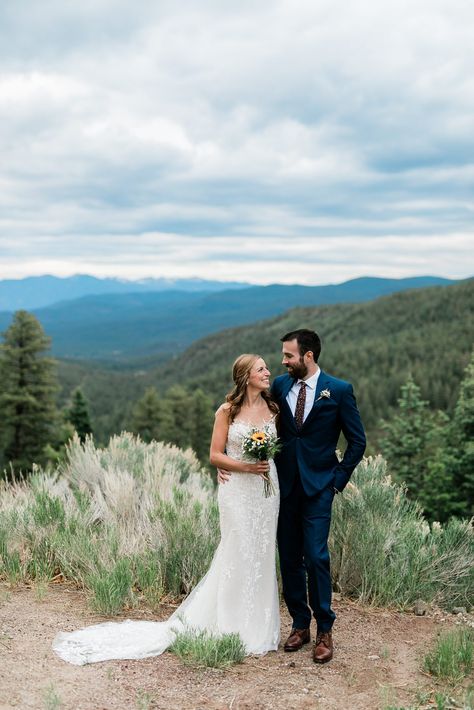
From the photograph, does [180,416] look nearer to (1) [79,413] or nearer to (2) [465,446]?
(1) [79,413]

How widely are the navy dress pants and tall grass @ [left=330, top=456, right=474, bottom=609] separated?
38.3 inches

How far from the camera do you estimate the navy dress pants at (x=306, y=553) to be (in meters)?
4.65

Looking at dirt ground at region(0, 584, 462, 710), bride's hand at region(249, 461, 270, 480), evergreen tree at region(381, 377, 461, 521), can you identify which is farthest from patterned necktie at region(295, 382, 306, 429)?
evergreen tree at region(381, 377, 461, 521)

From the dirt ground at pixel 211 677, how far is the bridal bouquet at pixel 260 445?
4.58 ft

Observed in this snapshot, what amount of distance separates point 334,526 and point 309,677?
2.02 m

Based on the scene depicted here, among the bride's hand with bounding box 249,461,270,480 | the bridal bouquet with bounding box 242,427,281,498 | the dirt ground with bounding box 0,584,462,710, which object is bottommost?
the dirt ground with bounding box 0,584,462,710

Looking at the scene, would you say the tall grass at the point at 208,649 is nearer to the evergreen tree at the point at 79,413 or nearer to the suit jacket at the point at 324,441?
the suit jacket at the point at 324,441

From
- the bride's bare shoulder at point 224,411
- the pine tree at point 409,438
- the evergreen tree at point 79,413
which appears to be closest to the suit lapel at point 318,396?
the bride's bare shoulder at point 224,411

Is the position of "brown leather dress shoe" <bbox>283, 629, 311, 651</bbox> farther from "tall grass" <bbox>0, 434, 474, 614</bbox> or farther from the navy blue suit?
"tall grass" <bbox>0, 434, 474, 614</bbox>

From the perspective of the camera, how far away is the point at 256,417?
4926 mm

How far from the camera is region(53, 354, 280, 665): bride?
4.86 m

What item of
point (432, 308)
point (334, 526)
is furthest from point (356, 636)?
point (432, 308)

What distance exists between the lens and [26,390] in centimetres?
3284

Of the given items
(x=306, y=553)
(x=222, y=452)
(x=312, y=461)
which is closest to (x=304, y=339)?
(x=312, y=461)
